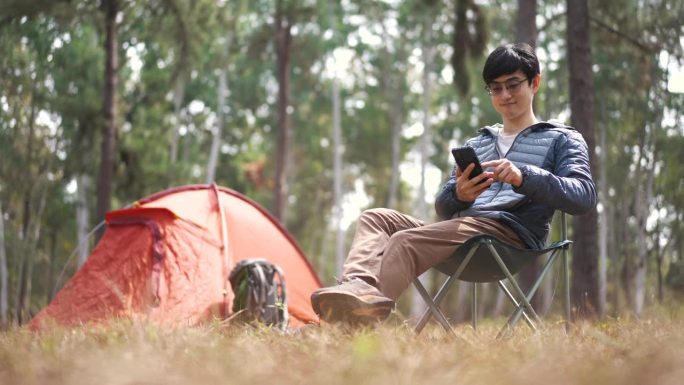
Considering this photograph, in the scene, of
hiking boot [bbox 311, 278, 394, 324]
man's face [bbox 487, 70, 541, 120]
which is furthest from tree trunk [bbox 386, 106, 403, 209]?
hiking boot [bbox 311, 278, 394, 324]

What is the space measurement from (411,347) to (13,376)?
0.94 m

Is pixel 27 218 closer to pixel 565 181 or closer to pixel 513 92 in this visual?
pixel 513 92

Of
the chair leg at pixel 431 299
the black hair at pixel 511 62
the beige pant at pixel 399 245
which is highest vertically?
the black hair at pixel 511 62

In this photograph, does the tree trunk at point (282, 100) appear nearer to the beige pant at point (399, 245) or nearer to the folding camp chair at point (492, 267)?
the folding camp chair at point (492, 267)

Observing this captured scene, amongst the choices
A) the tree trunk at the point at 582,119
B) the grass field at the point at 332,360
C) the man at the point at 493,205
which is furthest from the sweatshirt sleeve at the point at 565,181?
the tree trunk at the point at 582,119

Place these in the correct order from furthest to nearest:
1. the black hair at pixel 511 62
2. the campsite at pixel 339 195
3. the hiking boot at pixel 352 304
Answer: the black hair at pixel 511 62
the hiking boot at pixel 352 304
the campsite at pixel 339 195

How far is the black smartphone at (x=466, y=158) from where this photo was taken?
2900mm

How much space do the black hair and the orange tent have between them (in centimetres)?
230

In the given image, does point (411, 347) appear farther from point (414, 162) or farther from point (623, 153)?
point (414, 162)

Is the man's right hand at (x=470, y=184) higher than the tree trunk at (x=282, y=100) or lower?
lower

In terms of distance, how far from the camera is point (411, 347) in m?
2.02

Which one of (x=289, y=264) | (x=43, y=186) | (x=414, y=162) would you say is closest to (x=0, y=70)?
(x=43, y=186)

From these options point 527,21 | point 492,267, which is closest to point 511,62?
point 492,267

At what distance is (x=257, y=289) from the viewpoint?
4871mm
